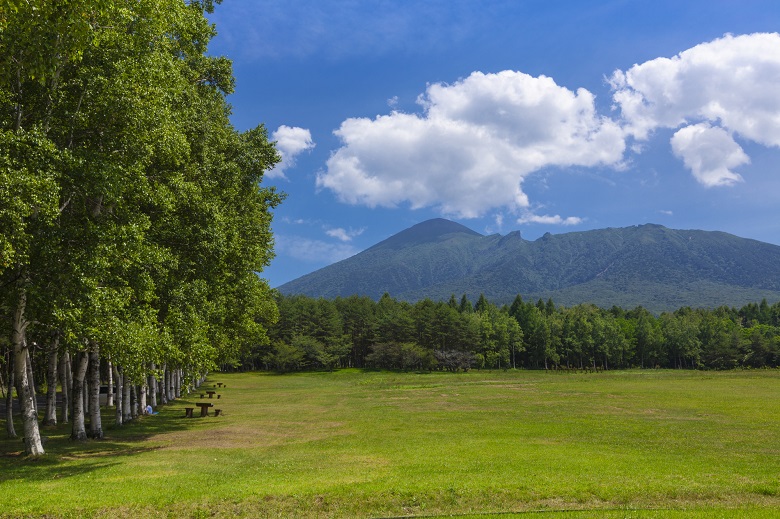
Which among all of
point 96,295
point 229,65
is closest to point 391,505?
point 96,295

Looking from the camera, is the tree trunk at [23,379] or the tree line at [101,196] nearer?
the tree line at [101,196]

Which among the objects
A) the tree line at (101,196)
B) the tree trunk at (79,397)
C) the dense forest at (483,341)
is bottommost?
the dense forest at (483,341)

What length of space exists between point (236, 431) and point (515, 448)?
1754 cm

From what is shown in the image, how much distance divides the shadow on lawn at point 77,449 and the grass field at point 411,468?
0.32 ft

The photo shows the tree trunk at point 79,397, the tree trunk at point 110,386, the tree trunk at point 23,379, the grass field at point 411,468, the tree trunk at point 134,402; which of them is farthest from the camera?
the tree trunk at point 110,386

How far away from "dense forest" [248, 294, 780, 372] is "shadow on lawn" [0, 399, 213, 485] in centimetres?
10246

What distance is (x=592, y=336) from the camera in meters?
163

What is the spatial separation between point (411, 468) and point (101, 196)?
16883 mm

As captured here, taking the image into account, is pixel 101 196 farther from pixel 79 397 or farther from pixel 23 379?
pixel 79 397

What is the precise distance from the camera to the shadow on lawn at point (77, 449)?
1936 cm

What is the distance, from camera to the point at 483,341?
14938cm

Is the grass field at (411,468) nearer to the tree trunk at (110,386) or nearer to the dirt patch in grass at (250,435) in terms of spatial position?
the dirt patch in grass at (250,435)

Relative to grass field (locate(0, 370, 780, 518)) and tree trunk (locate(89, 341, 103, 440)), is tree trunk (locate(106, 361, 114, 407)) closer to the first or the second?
grass field (locate(0, 370, 780, 518))

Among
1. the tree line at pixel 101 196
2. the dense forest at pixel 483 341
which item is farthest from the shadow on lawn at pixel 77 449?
the dense forest at pixel 483 341
